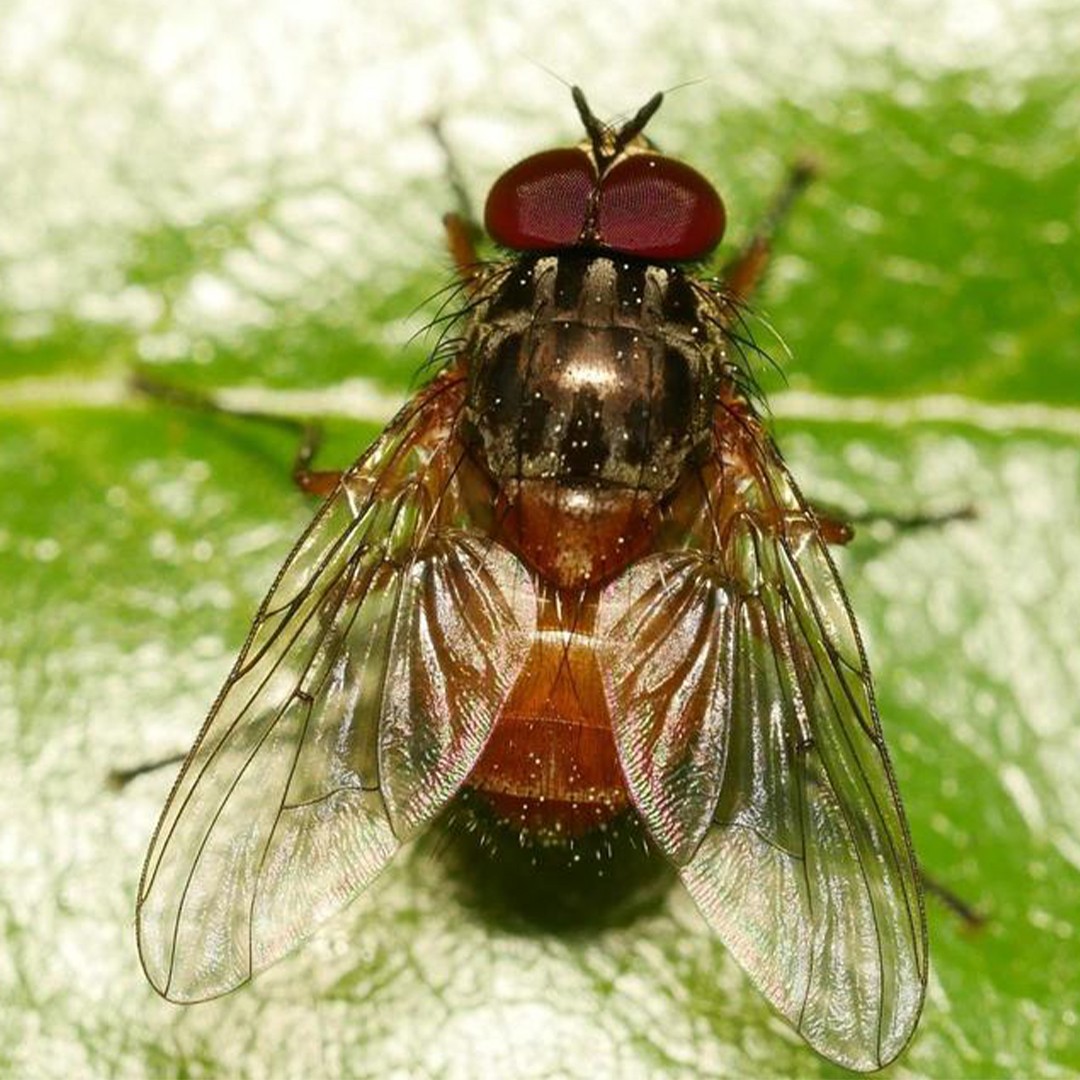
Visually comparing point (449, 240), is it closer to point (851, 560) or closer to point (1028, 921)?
point (851, 560)

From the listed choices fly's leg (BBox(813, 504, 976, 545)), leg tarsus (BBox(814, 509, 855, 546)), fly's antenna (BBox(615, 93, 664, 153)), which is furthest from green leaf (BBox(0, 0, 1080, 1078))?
fly's antenna (BBox(615, 93, 664, 153))

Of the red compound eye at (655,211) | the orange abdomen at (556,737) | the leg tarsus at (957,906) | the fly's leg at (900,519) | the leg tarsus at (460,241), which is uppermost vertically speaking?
the leg tarsus at (460,241)

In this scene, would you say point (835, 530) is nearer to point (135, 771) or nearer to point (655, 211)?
point (655, 211)

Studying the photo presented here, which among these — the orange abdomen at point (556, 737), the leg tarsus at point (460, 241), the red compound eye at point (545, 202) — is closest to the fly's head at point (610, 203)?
the red compound eye at point (545, 202)

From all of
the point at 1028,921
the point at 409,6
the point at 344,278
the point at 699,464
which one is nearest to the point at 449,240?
the point at 344,278

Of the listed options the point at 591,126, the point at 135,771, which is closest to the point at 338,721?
the point at 135,771

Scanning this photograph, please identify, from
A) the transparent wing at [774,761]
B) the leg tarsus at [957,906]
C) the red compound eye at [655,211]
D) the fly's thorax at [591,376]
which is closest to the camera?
the transparent wing at [774,761]

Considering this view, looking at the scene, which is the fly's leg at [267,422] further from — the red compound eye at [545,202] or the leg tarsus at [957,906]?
the leg tarsus at [957,906]
